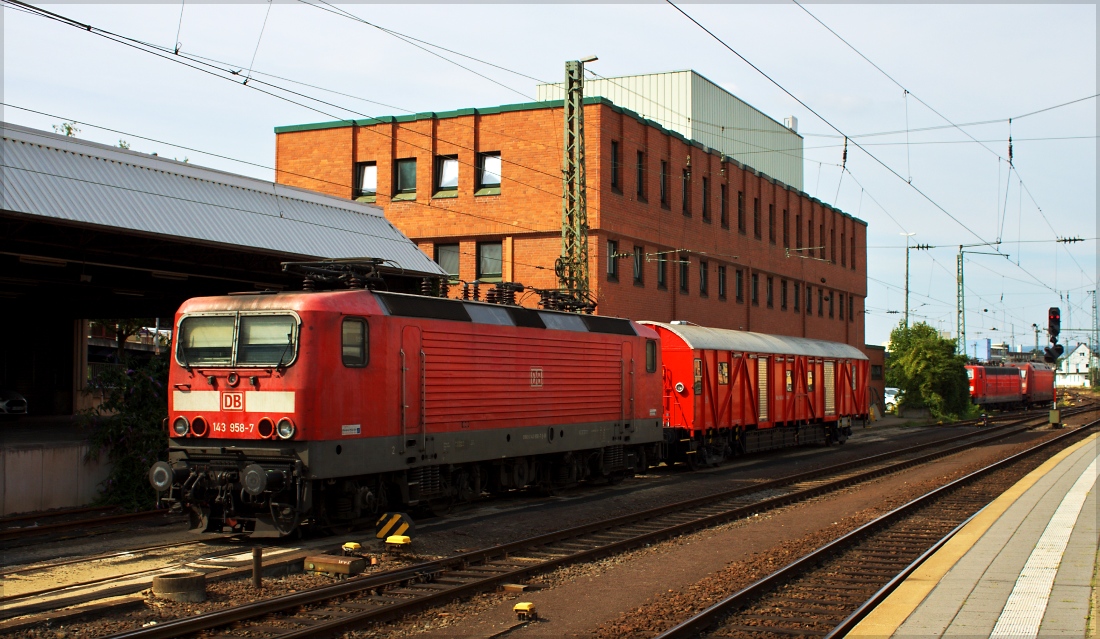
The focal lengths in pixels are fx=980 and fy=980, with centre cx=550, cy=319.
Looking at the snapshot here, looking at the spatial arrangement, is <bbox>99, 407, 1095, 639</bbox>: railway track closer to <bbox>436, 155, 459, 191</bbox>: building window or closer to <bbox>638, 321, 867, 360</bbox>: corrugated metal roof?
<bbox>638, 321, 867, 360</bbox>: corrugated metal roof

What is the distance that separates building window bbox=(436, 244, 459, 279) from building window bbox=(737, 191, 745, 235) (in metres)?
14.5

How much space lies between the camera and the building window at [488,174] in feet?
112

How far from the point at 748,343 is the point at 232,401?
60.0 feet

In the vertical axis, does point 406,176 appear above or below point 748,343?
above

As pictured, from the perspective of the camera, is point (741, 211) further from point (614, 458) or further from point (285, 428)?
point (285, 428)

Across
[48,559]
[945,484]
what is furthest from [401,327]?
[945,484]

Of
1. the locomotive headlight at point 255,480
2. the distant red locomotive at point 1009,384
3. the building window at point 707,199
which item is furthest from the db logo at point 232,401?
the distant red locomotive at point 1009,384

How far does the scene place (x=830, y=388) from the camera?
3409cm

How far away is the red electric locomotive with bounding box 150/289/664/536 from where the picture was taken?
1277cm

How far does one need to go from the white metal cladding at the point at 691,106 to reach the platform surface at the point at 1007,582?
28.0 metres

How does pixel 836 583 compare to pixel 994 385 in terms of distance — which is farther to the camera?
pixel 994 385

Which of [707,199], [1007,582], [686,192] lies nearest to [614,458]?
[1007,582]

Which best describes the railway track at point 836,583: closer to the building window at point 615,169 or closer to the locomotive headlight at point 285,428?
the locomotive headlight at point 285,428

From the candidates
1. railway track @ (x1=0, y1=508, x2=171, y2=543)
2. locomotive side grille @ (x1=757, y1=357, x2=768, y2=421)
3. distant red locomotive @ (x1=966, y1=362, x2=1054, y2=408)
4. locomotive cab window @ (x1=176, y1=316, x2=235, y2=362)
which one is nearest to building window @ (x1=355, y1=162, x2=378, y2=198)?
locomotive side grille @ (x1=757, y1=357, x2=768, y2=421)
